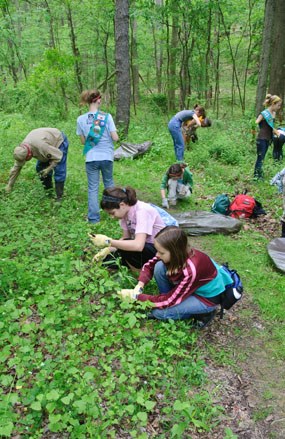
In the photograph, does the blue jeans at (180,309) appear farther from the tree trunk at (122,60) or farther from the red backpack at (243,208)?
the tree trunk at (122,60)

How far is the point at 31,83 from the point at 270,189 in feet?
29.0

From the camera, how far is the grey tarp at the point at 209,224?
5.61 meters

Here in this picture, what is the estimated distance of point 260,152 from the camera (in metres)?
7.61

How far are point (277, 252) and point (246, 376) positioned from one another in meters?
2.09

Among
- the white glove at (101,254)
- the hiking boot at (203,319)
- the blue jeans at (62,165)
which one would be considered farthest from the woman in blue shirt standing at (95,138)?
the hiking boot at (203,319)

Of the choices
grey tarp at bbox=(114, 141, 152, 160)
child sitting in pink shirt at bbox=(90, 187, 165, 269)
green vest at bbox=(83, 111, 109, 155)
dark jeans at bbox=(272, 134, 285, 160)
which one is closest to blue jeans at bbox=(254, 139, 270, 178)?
dark jeans at bbox=(272, 134, 285, 160)

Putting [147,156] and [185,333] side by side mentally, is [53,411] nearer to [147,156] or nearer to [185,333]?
[185,333]

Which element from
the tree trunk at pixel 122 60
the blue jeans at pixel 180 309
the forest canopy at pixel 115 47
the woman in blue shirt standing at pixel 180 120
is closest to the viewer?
the blue jeans at pixel 180 309

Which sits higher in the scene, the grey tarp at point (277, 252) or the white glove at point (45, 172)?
the white glove at point (45, 172)

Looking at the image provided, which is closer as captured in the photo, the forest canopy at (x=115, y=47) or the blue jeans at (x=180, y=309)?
the blue jeans at (x=180, y=309)

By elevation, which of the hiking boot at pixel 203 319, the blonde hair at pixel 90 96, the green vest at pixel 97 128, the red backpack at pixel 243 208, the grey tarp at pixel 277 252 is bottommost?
the red backpack at pixel 243 208

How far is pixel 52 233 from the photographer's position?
4660 millimetres

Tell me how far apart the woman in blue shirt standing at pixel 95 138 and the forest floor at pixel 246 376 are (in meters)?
2.41

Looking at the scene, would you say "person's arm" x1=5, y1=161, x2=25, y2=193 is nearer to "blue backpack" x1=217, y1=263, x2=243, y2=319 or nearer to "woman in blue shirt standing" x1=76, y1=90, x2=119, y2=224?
"woman in blue shirt standing" x1=76, y1=90, x2=119, y2=224
